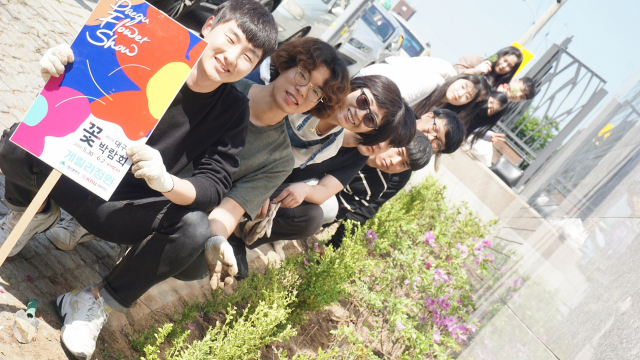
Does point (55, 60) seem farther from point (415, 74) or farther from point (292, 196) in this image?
point (415, 74)

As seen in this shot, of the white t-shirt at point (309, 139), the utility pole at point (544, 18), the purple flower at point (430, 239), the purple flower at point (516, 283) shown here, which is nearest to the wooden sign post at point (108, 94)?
the white t-shirt at point (309, 139)

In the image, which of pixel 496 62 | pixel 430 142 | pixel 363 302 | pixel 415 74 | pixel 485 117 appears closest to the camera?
pixel 363 302

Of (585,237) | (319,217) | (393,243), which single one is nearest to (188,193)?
(319,217)

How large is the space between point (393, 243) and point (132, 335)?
2.72 m

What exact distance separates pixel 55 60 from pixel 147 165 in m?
A: 0.46

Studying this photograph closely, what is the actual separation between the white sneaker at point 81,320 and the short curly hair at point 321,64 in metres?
1.32

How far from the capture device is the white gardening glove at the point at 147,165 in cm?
168

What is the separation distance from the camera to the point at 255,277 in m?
2.82

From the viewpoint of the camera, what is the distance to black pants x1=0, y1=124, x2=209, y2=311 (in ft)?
6.50

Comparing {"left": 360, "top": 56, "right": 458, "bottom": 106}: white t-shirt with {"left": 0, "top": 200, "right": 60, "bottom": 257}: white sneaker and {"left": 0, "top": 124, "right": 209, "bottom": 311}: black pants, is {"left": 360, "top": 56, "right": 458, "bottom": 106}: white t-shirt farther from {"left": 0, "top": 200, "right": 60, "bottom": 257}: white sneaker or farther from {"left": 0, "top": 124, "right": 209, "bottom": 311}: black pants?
{"left": 0, "top": 200, "right": 60, "bottom": 257}: white sneaker

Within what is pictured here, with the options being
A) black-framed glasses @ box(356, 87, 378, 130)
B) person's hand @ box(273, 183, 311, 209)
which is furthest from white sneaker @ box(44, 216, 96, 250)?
black-framed glasses @ box(356, 87, 378, 130)

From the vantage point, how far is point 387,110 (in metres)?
2.83

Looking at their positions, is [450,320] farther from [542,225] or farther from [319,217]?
[319,217]

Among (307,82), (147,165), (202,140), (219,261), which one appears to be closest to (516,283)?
(307,82)
